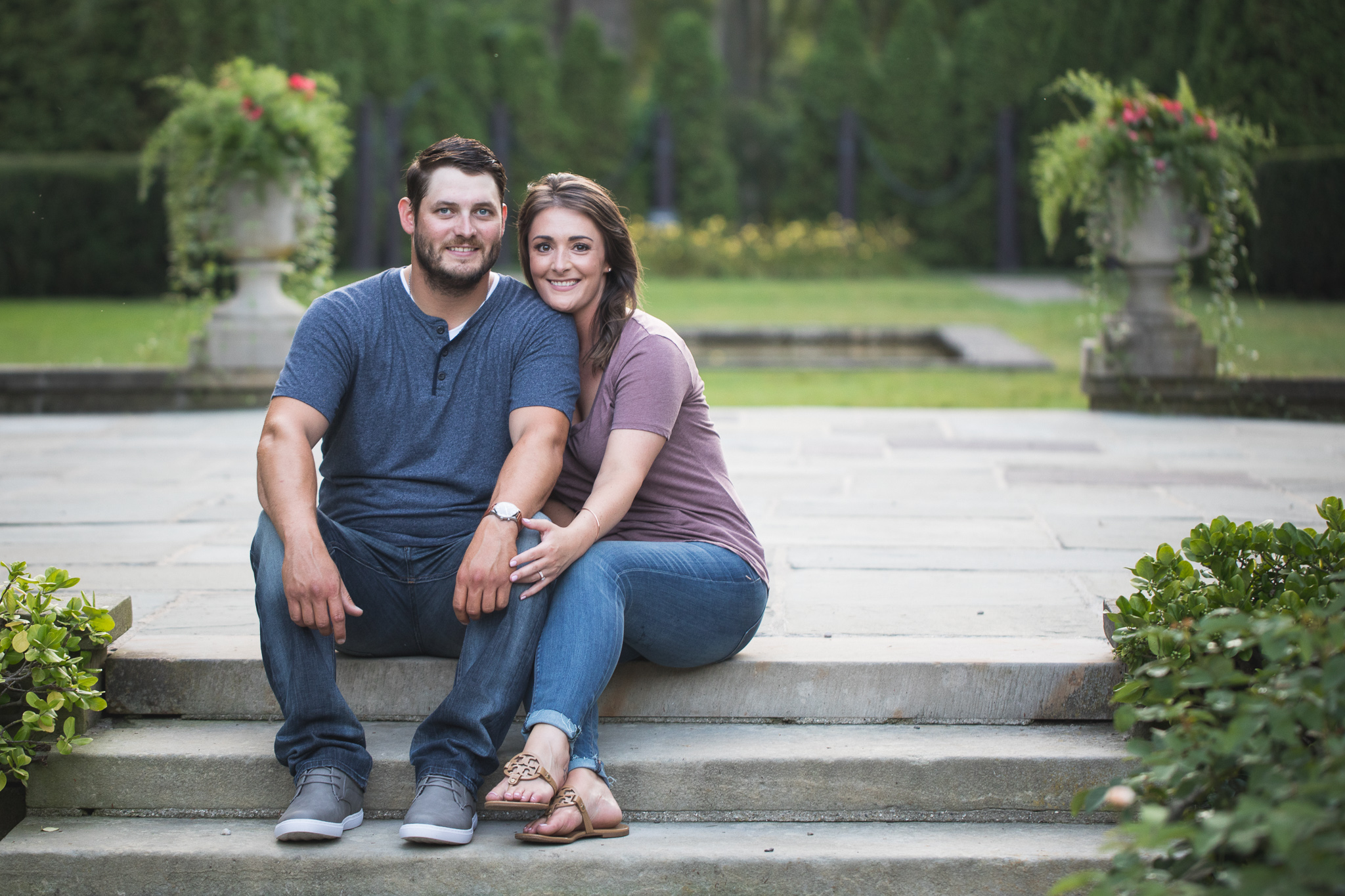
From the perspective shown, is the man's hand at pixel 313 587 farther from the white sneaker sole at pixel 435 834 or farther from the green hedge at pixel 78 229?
the green hedge at pixel 78 229

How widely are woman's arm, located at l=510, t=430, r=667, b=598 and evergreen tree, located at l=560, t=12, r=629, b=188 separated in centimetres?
1663

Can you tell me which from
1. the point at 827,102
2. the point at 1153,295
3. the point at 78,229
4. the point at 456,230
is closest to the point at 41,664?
the point at 456,230

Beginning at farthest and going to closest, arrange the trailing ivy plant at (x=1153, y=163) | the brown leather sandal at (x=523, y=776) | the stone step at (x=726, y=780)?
the trailing ivy plant at (x=1153, y=163), the stone step at (x=726, y=780), the brown leather sandal at (x=523, y=776)

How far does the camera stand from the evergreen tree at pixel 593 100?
18812 millimetres

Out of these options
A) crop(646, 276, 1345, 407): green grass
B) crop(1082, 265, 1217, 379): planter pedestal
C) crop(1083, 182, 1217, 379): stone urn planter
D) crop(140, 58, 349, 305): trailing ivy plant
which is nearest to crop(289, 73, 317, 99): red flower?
crop(140, 58, 349, 305): trailing ivy plant

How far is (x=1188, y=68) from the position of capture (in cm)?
1371

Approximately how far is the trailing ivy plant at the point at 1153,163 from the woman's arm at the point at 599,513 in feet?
14.5

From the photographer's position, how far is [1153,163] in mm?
6305

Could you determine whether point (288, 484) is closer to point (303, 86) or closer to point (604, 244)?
point (604, 244)

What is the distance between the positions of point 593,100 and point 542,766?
17545mm

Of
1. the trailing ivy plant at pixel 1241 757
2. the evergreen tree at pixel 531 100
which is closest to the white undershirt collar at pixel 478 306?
the trailing ivy plant at pixel 1241 757

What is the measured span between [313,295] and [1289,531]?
20.1 feet

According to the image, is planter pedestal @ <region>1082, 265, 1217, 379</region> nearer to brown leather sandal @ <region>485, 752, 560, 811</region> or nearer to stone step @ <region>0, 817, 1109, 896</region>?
stone step @ <region>0, 817, 1109, 896</region>

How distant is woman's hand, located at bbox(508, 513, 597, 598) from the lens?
2.38 m
